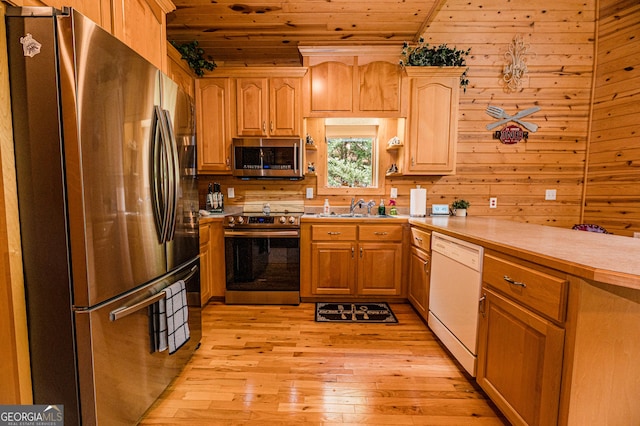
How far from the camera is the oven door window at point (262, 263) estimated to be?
2.83 meters

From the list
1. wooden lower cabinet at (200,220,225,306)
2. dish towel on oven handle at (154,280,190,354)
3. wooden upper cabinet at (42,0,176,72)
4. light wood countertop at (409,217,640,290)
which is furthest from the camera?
wooden lower cabinet at (200,220,225,306)

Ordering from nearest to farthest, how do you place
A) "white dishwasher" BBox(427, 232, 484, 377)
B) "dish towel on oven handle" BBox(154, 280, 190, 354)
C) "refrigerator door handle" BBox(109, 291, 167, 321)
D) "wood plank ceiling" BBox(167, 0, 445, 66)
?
"refrigerator door handle" BBox(109, 291, 167, 321) < "dish towel on oven handle" BBox(154, 280, 190, 354) < "white dishwasher" BBox(427, 232, 484, 377) < "wood plank ceiling" BBox(167, 0, 445, 66)

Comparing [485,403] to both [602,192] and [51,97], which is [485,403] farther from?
[602,192]

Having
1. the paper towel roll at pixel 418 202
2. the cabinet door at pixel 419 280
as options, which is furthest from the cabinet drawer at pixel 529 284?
the paper towel roll at pixel 418 202

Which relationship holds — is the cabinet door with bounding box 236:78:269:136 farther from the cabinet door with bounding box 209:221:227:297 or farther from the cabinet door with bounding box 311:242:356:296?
the cabinet door with bounding box 311:242:356:296

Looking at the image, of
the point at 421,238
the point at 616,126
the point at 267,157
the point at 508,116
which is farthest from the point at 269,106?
the point at 616,126

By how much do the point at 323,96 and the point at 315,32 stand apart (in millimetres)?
619

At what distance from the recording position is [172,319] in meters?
1.54

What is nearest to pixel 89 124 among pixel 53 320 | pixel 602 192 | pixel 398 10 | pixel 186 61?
pixel 53 320

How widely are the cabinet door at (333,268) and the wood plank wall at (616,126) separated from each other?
2688 millimetres

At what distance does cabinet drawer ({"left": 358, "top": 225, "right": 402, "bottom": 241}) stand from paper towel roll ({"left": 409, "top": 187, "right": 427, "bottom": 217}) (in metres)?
0.37

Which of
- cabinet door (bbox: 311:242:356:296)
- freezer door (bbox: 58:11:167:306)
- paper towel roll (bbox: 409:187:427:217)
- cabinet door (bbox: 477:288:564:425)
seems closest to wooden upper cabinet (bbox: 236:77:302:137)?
cabinet door (bbox: 311:242:356:296)

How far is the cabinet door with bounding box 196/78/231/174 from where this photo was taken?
3.02 m

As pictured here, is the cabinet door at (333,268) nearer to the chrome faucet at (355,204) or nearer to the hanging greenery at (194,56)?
the chrome faucet at (355,204)
